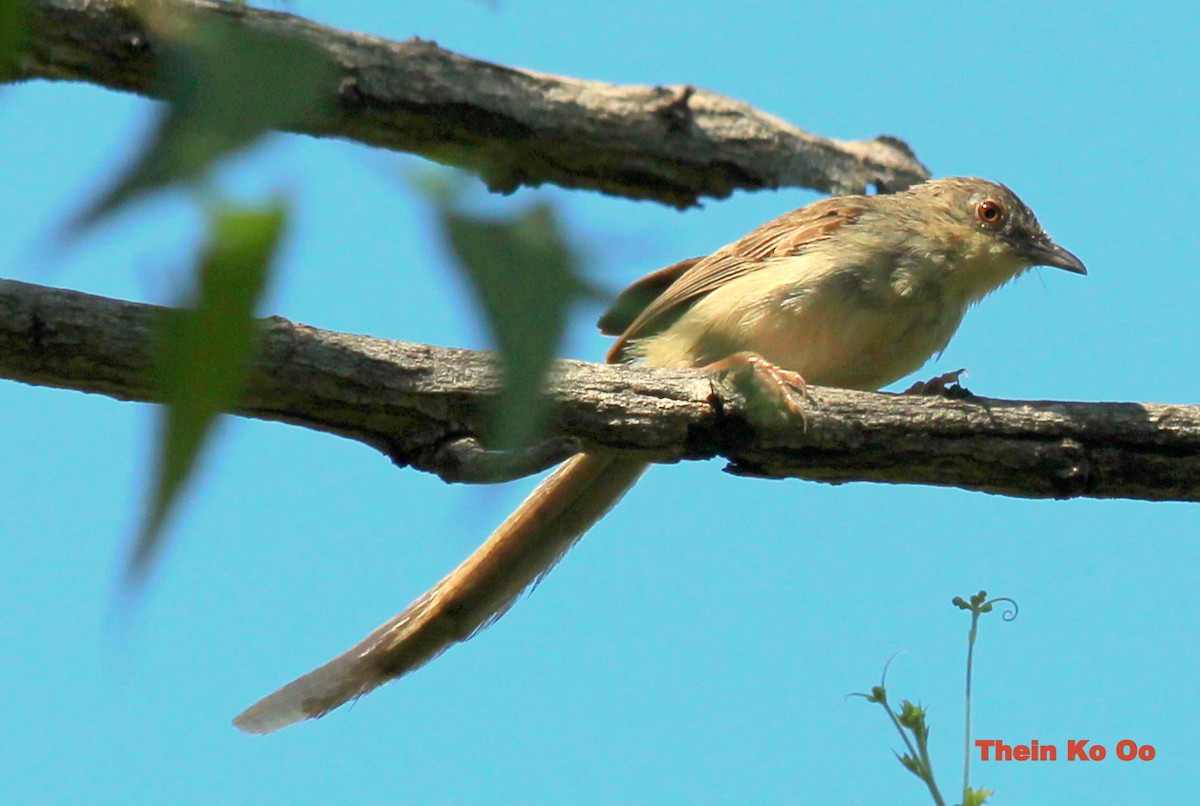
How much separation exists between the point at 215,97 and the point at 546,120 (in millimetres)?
7119

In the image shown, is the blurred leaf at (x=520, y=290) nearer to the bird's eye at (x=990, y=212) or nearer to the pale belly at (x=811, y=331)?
the pale belly at (x=811, y=331)

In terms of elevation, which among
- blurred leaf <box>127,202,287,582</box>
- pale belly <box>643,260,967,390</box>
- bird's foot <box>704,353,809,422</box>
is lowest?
blurred leaf <box>127,202,287,582</box>

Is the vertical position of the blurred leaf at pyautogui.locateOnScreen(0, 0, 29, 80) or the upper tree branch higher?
the upper tree branch

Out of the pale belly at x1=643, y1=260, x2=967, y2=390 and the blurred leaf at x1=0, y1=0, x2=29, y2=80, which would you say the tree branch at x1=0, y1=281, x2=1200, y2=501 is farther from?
the blurred leaf at x1=0, y1=0, x2=29, y2=80

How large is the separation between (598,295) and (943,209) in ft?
22.6

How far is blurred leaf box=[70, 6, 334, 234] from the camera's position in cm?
127

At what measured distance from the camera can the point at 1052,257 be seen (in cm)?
812

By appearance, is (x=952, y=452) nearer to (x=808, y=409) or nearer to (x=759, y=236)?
Answer: (x=808, y=409)

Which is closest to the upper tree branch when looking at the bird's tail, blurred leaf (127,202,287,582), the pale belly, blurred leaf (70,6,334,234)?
the pale belly

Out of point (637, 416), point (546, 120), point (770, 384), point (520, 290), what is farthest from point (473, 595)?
point (520, 290)

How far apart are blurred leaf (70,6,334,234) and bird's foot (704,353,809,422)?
384 cm

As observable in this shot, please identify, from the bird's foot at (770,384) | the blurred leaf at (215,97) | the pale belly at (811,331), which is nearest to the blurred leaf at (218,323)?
the blurred leaf at (215,97)

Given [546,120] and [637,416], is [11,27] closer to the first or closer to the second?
[637,416]

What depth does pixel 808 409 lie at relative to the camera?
5492 millimetres
